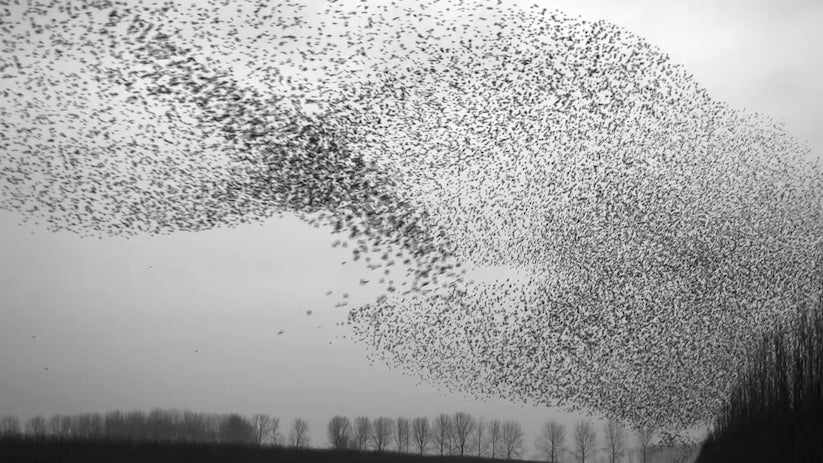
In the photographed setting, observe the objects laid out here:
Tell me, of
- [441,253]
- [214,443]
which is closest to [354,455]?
[214,443]

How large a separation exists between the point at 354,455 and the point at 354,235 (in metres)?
28.6

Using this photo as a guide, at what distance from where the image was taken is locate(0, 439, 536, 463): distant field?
2998 centimetres

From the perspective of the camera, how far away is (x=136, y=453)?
111ft

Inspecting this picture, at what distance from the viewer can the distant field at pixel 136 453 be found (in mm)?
29984

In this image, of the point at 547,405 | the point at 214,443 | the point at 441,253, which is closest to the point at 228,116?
the point at 441,253

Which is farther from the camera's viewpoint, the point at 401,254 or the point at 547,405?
the point at 547,405

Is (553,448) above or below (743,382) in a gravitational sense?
below

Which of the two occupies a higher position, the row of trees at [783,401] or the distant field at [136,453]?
the row of trees at [783,401]

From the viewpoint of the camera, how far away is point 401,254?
26.1m

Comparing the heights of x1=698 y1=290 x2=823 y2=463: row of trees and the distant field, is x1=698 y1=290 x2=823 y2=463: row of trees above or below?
above

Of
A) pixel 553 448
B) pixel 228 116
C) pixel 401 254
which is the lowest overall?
pixel 553 448

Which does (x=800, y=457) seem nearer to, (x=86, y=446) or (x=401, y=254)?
(x=401, y=254)

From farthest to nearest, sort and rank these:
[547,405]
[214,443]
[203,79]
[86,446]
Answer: [214,443] < [547,405] < [86,446] < [203,79]

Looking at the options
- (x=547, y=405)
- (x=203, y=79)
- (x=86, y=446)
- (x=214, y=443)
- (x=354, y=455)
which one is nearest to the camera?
(x=203, y=79)
